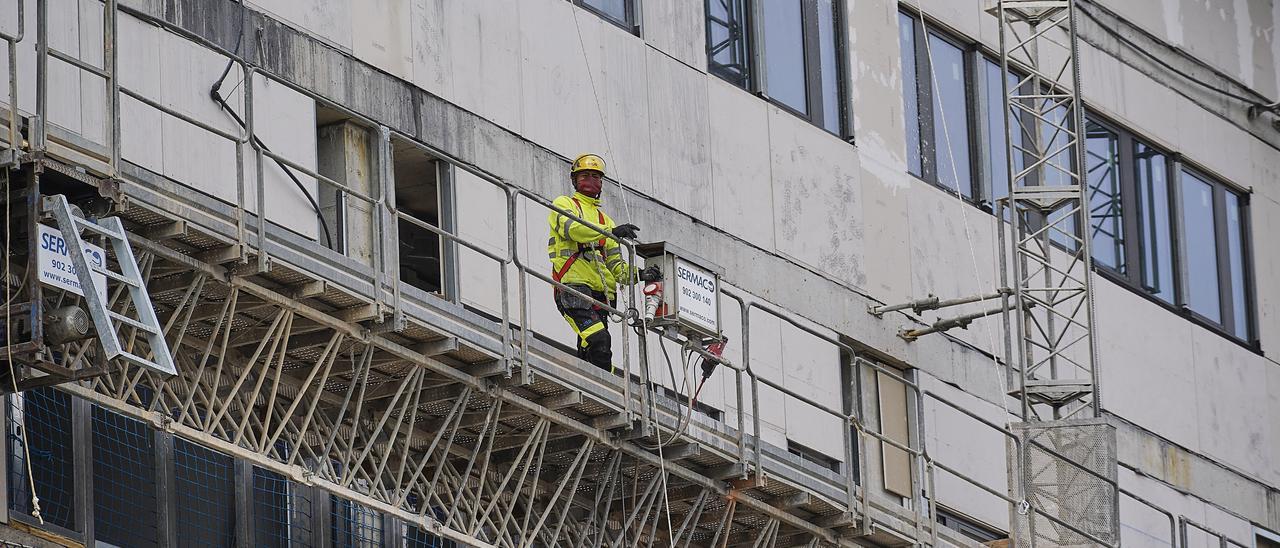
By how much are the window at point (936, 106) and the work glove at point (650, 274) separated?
11.1 m

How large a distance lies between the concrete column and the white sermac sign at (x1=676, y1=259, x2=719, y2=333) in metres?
3.53

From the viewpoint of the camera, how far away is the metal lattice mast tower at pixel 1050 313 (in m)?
26.4

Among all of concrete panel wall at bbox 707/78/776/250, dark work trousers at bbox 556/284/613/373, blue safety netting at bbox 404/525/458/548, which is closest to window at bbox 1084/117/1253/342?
concrete panel wall at bbox 707/78/776/250

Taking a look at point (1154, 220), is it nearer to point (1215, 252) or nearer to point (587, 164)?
point (1215, 252)

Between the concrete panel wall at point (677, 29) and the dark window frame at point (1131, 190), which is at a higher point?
the dark window frame at point (1131, 190)

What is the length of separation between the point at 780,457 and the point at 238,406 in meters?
5.91

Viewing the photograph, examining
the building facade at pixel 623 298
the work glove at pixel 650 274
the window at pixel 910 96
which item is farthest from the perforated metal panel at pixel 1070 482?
the work glove at pixel 650 274

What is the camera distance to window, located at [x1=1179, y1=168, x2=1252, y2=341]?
115 ft

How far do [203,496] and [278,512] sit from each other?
101 centimetres

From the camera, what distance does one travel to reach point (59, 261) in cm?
1455

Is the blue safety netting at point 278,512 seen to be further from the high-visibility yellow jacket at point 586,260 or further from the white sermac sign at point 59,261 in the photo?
the white sermac sign at point 59,261

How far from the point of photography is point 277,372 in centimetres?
1584

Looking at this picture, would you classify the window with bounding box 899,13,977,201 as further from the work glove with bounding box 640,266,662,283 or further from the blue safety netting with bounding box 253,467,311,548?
the blue safety netting with bounding box 253,467,311,548

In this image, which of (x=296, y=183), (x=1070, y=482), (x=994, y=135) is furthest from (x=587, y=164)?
(x=994, y=135)
